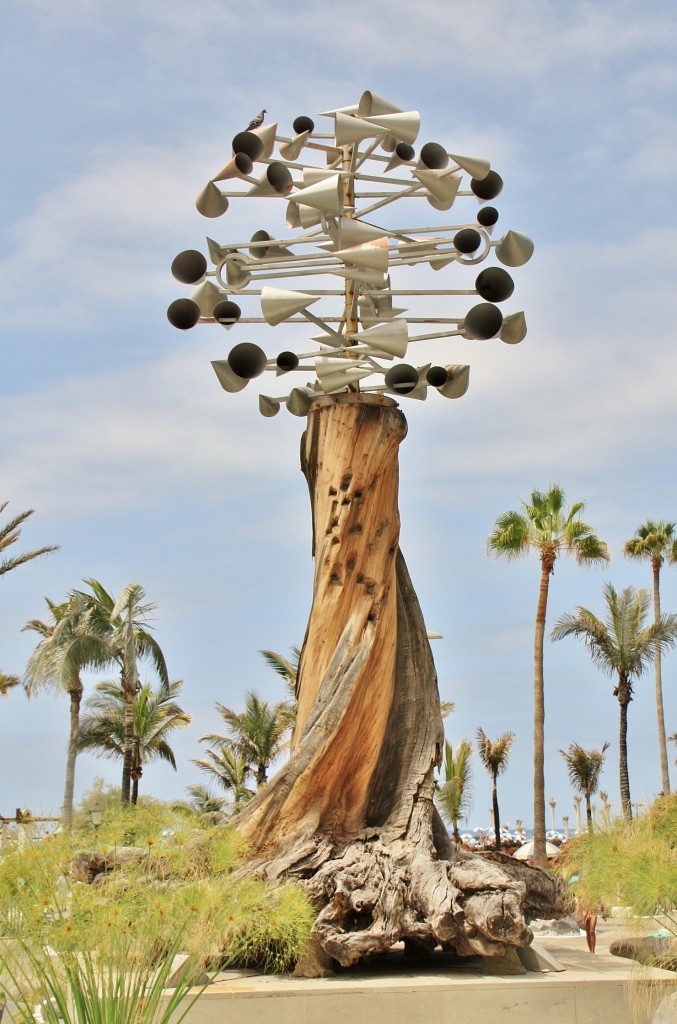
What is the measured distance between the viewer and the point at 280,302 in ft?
34.1

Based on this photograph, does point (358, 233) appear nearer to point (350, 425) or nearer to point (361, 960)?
point (350, 425)

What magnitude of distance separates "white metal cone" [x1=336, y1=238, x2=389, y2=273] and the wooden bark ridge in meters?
1.42

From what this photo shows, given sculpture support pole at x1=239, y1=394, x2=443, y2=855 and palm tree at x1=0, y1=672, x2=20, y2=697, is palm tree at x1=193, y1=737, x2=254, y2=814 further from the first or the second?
sculpture support pole at x1=239, y1=394, x2=443, y2=855

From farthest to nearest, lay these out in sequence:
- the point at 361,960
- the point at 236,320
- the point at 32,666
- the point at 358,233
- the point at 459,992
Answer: the point at 32,666, the point at 236,320, the point at 358,233, the point at 361,960, the point at 459,992

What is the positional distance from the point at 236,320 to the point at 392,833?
17.1 feet

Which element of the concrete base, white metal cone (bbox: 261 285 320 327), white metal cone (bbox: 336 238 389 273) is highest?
white metal cone (bbox: 336 238 389 273)

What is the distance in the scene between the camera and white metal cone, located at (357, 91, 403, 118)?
11523 millimetres

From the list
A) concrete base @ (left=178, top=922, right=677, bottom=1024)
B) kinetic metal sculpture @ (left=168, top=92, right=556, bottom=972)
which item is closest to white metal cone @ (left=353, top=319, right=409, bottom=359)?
kinetic metal sculpture @ (left=168, top=92, right=556, bottom=972)

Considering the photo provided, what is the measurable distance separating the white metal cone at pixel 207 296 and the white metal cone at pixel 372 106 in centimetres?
230

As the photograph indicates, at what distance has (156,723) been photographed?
3244cm

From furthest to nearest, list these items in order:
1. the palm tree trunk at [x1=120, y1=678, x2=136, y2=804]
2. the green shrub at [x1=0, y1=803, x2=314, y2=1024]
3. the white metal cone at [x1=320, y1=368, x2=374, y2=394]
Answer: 1. the palm tree trunk at [x1=120, y1=678, x2=136, y2=804]
2. the white metal cone at [x1=320, y1=368, x2=374, y2=394]
3. the green shrub at [x1=0, y1=803, x2=314, y2=1024]

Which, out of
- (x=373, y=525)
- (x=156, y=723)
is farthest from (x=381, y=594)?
(x=156, y=723)

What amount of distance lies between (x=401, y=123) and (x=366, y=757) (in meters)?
6.07

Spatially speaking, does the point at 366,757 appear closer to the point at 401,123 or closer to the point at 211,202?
the point at 211,202
